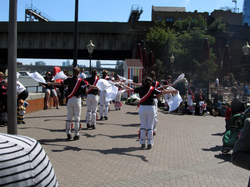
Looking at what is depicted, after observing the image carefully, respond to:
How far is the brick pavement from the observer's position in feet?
17.2

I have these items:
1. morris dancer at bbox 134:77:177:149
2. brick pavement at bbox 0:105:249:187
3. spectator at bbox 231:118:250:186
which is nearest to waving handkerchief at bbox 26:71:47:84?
brick pavement at bbox 0:105:249:187

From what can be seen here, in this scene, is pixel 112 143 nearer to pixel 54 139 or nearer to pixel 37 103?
pixel 54 139

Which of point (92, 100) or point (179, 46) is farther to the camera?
point (179, 46)

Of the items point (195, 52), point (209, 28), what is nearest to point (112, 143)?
point (195, 52)

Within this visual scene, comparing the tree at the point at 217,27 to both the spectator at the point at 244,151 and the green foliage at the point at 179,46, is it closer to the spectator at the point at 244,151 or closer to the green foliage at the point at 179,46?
the green foliage at the point at 179,46

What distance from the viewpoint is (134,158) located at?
6.60 meters

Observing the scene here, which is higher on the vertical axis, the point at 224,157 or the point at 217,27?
the point at 217,27

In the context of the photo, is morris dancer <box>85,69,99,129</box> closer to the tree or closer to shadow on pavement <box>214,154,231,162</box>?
shadow on pavement <box>214,154,231,162</box>

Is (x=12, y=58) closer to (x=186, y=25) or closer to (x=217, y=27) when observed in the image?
(x=186, y=25)

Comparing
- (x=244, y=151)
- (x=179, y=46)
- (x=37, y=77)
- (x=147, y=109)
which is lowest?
(x=147, y=109)

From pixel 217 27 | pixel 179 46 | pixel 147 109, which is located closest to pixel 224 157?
pixel 147 109

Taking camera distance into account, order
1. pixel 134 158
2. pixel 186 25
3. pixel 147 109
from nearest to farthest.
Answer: pixel 134 158
pixel 147 109
pixel 186 25

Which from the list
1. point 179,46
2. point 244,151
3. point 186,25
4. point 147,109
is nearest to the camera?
point 244,151

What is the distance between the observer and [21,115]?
33.8 feet
